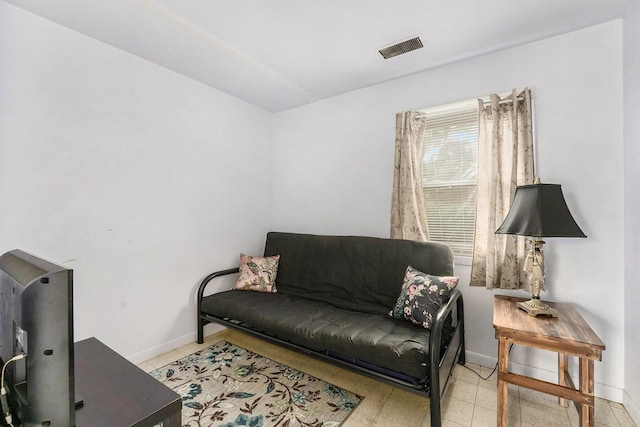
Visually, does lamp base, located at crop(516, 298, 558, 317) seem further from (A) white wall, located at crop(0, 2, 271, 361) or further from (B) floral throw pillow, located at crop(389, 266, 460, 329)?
(A) white wall, located at crop(0, 2, 271, 361)

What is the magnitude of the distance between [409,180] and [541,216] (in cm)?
106

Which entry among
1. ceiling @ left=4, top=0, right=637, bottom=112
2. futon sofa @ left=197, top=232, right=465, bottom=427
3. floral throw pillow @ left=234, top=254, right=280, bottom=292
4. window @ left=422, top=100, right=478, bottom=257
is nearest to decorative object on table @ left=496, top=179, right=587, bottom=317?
futon sofa @ left=197, top=232, right=465, bottom=427

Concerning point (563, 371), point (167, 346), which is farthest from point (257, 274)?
point (563, 371)

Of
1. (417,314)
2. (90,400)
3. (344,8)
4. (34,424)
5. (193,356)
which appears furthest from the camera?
(193,356)

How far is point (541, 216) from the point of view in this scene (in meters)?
1.75

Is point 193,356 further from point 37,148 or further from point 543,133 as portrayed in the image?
point 543,133

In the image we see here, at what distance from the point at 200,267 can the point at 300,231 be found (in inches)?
45.4

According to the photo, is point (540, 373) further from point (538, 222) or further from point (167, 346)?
point (167, 346)

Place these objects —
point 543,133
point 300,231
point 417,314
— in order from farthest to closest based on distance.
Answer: point 300,231, point 543,133, point 417,314

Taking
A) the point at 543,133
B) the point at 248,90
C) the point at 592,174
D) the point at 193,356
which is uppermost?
the point at 248,90

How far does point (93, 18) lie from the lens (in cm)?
197

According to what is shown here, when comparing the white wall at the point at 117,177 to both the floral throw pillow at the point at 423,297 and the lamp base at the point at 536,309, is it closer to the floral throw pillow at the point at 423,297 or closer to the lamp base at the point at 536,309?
the floral throw pillow at the point at 423,297

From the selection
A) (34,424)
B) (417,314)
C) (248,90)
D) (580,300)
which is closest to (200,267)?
(248,90)

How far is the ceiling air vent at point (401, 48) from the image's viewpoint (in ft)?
7.25
